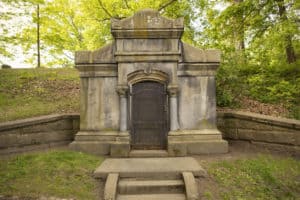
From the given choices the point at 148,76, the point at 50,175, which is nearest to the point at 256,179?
the point at 148,76

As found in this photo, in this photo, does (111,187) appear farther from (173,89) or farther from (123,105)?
(173,89)

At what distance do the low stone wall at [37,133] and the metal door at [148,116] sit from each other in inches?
84.5

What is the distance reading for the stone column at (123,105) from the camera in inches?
290

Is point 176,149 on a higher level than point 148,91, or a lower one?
lower

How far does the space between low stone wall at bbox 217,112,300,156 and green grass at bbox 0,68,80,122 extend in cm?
561

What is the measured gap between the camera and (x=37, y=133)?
7.63 meters

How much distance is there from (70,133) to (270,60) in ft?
32.9

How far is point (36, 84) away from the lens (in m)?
12.5

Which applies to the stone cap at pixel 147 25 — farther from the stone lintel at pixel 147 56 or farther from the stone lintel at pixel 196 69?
the stone lintel at pixel 196 69

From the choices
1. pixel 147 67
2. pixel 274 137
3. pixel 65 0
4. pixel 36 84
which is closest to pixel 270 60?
pixel 274 137

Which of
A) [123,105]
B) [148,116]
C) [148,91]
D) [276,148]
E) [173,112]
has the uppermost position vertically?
[148,91]

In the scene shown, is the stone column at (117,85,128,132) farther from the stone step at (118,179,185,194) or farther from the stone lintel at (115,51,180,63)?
the stone step at (118,179,185,194)

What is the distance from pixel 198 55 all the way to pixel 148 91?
1.93 m

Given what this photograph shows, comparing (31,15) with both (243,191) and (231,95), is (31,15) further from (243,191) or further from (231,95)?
(243,191)
